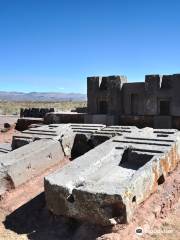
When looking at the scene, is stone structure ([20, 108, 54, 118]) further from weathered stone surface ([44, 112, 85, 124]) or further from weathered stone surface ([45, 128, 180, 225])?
weathered stone surface ([45, 128, 180, 225])

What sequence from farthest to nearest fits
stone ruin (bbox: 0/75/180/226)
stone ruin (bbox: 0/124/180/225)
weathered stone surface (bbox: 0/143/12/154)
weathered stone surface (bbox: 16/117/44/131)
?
weathered stone surface (bbox: 16/117/44/131), weathered stone surface (bbox: 0/143/12/154), stone ruin (bbox: 0/75/180/226), stone ruin (bbox: 0/124/180/225)

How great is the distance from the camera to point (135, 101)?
12.3 m

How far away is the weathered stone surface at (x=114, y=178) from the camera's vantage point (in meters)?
5.76

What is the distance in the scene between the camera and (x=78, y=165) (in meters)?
7.31

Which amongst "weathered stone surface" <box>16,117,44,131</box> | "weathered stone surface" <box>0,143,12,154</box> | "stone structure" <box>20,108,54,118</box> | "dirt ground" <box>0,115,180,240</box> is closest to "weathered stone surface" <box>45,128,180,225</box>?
"dirt ground" <box>0,115,180,240</box>

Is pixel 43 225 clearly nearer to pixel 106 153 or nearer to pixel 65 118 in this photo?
pixel 106 153

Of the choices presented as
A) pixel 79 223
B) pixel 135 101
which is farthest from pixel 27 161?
pixel 135 101

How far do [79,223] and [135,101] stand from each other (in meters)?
6.78

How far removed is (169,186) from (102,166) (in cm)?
147

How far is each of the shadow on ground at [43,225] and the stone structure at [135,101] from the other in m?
5.52

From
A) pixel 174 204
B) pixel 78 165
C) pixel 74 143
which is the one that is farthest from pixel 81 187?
pixel 74 143

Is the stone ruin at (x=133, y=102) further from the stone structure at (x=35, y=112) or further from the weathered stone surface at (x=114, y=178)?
the stone structure at (x=35, y=112)

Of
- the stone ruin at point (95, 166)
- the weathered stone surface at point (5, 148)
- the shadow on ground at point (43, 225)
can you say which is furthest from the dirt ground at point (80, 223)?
the weathered stone surface at point (5, 148)

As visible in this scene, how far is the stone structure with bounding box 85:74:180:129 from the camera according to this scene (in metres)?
11.5
